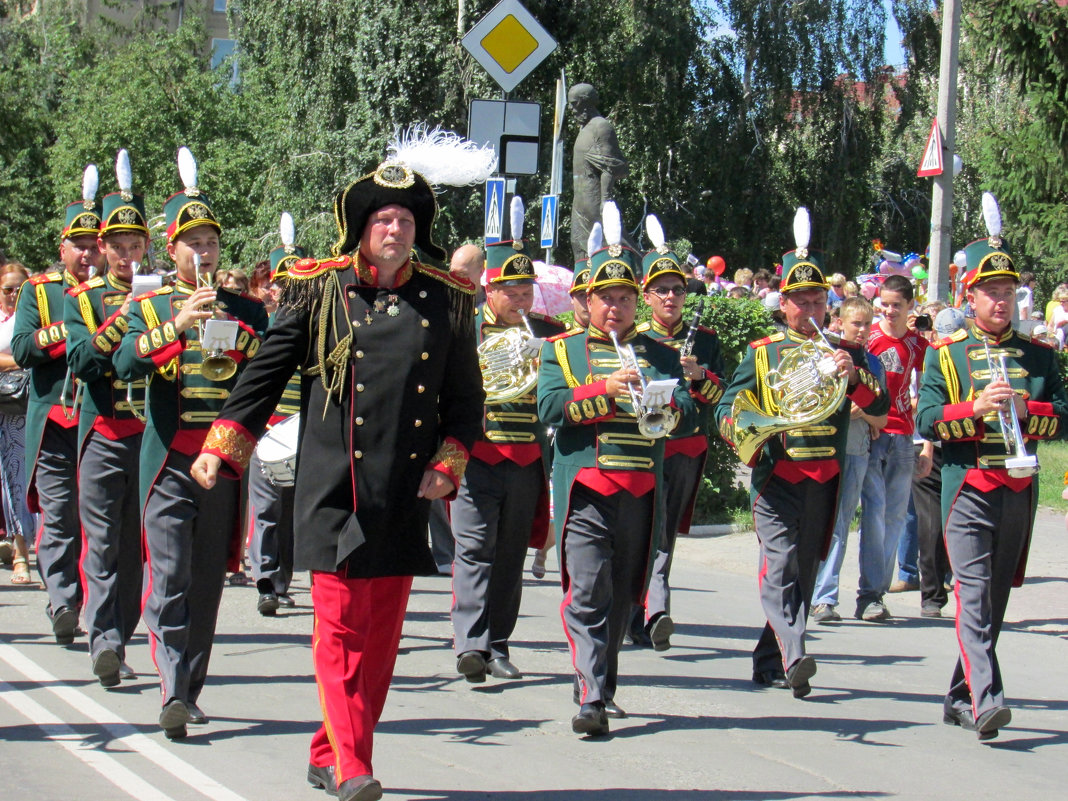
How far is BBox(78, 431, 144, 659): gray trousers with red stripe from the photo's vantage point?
23.0ft

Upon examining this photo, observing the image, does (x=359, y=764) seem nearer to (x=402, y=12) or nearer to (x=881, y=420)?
(x=881, y=420)

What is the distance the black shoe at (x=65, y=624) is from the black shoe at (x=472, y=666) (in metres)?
2.17

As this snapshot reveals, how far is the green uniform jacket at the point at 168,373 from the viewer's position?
6453 millimetres

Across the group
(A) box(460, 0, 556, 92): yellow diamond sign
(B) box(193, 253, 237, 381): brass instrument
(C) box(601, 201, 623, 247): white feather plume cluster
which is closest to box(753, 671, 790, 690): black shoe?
(C) box(601, 201, 623, 247): white feather plume cluster

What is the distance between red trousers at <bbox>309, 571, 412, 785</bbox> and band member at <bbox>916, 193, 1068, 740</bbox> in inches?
109

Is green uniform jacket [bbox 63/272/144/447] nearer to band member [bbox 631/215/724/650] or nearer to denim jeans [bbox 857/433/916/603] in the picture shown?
band member [bbox 631/215/724/650]

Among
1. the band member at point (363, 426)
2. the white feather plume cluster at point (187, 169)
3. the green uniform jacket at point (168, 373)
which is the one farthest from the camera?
the white feather plume cluster at point (187, 169)

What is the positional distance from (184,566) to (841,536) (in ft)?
16.5

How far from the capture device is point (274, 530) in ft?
31.7

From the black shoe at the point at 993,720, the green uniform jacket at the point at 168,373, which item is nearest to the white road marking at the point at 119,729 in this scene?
the green uniform jacket at the point at 168,373

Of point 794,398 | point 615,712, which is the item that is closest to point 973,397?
point 794,398

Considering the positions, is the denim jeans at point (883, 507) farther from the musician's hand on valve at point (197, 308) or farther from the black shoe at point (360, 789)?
the black shoe at point (360, 789)

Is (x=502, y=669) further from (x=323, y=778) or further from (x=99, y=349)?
(x=99, y=349)

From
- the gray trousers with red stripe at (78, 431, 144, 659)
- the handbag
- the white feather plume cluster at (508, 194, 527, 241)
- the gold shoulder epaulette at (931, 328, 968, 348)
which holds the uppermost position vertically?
the white feather plume cluster at (508, 194, 527, 241)
